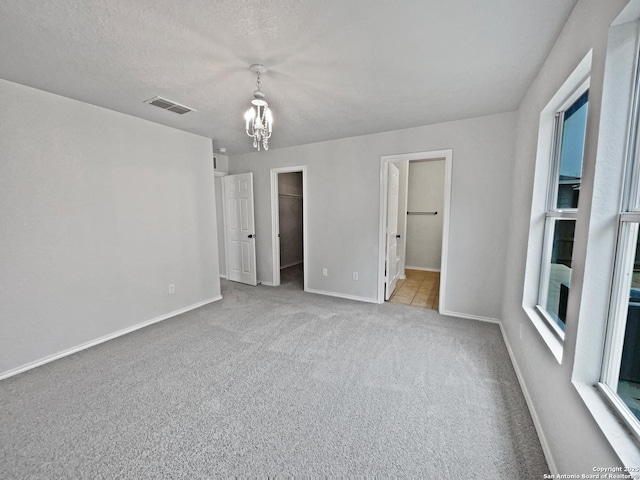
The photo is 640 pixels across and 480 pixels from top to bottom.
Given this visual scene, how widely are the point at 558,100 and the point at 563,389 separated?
71.0 inches

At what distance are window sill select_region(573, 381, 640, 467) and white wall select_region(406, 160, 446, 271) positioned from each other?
4872 millimetres

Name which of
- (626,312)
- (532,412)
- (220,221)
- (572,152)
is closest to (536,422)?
(532,412)

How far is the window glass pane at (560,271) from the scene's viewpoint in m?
1.67

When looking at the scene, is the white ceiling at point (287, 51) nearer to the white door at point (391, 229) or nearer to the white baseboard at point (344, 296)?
the white door at point (391, 229)

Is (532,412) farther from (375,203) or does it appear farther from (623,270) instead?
(375,203)

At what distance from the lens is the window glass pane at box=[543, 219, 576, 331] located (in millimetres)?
1668

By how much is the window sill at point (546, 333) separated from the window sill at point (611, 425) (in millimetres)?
259

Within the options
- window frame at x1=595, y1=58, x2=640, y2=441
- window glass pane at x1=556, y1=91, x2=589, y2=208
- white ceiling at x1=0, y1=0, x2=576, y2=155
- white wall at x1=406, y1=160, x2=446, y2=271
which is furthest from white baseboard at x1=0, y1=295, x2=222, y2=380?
white wall at x1=406, y1=160, x2=446, y2=271

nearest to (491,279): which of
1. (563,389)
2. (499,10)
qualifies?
(563,389)

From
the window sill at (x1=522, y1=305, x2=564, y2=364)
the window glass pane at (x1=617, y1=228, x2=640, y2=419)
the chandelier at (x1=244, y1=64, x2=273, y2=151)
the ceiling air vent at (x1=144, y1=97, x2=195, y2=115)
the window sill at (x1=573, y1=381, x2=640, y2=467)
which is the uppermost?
the ceiling air vent at (x1=144, y1=97, x2=195, y2=115)

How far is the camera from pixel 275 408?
179 centimetres

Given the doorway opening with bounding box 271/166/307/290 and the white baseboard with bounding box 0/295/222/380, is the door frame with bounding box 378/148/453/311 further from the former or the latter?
the white baseboard with bounding box 0/295/222/380

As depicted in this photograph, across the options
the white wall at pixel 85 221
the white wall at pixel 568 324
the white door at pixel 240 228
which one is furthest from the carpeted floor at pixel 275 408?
the white door at pixel 240 228

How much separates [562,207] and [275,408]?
2511 millimetres
